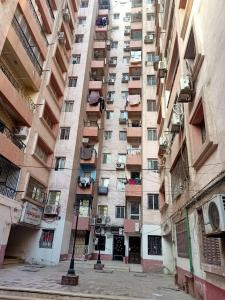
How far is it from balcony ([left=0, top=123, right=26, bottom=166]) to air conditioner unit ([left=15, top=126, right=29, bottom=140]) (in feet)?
0.87

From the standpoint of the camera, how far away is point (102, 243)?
25297mm

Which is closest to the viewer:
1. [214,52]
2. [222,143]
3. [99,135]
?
[222,143]

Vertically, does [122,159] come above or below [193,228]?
above

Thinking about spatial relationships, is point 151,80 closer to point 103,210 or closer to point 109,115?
point 109,115

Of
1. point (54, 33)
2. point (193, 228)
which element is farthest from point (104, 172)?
point (193, 228)

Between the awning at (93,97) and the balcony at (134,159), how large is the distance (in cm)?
667

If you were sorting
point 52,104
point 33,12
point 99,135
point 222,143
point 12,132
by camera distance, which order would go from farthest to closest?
point 99,135 → point 52,104 → point 33,12 → point 12,132 → point 222,143

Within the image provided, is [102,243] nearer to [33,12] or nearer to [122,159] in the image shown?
[122,159]

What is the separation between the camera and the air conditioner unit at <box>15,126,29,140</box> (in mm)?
17859

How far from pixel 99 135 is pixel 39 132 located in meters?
8.92

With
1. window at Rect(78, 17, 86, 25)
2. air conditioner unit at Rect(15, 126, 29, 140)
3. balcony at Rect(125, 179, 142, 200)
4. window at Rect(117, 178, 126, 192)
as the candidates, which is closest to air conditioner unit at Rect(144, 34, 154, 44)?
window at Rect(78, 17, 86, 25)

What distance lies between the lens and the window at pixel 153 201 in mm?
21734

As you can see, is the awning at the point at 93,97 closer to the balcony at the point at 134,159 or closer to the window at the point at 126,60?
the balcony at the point at 134,159

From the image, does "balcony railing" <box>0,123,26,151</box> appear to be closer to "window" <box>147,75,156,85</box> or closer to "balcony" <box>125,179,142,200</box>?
"balcony" <box>125,179,142,200</box>
